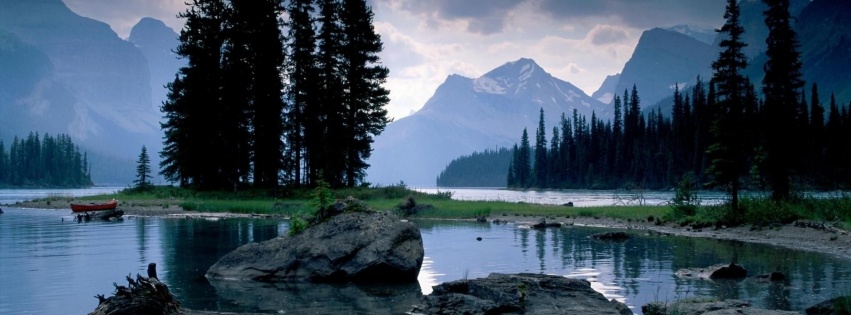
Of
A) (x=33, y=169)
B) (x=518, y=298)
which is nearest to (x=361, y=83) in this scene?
(x=518, y=298)

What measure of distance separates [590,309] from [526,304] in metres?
1.10

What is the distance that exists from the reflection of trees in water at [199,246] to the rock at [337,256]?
1333mm

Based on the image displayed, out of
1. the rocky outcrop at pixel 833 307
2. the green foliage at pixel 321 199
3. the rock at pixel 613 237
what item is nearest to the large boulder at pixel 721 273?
the rocky outcrop at pixel 833 307

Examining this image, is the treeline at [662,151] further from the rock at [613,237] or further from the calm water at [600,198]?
the rock at [613,237]

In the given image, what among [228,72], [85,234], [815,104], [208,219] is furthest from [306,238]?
[815,104]

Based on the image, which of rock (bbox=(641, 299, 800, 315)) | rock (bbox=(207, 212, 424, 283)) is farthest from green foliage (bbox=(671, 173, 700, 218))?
rock (bbox=(641, 299, 800, 315))

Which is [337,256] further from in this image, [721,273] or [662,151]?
[662,151]

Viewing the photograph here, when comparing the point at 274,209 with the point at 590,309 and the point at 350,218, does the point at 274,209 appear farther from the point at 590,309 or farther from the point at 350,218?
the point at 590,309

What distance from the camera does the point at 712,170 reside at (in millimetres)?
35688

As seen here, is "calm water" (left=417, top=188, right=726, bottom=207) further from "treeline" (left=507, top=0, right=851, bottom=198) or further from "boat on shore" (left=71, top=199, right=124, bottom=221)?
"boat on shore" (left=71, top=199, right=124, bottom=221)

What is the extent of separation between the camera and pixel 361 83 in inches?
2347

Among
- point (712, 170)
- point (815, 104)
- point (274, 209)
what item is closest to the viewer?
point (712, 170)

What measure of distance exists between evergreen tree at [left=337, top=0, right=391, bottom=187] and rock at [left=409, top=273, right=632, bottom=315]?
4649 cm

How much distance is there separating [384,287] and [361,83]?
45.1 metres
